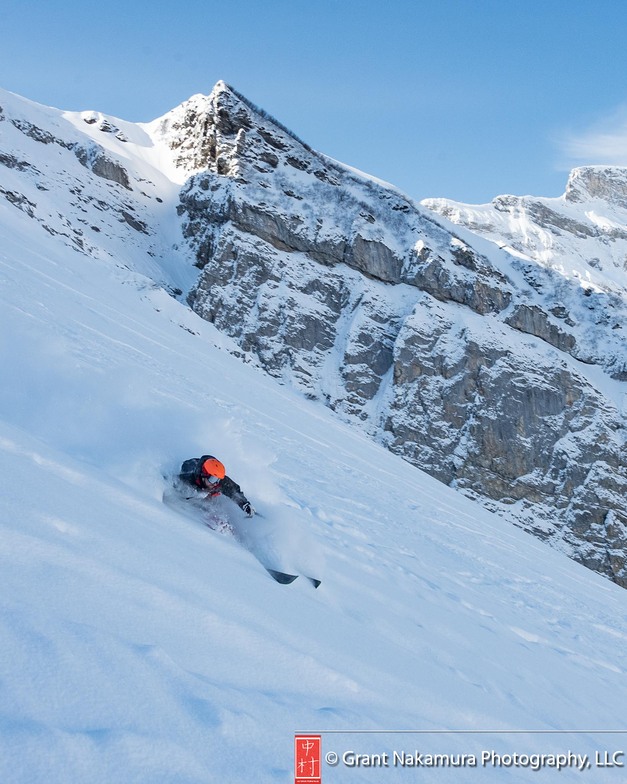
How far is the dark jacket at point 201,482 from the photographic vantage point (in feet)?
17.7

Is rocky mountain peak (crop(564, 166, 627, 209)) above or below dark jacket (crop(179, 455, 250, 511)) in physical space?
above

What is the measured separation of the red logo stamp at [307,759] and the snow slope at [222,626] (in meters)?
0.04

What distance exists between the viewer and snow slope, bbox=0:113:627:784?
6.97 feet

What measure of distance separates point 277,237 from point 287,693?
81.2 m

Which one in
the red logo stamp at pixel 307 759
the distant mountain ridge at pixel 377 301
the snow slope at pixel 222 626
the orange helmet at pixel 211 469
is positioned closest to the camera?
the snow slope at pixel 222 626

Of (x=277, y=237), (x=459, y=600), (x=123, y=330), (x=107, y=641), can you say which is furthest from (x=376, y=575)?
(x=277, y=237)

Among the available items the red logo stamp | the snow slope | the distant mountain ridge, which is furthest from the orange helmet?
the distant mountain ridge

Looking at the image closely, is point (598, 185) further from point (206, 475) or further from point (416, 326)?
point (206, 475)

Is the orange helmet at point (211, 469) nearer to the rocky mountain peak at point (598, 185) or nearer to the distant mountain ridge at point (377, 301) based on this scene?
the distant mountain ridge at point (377, 301)

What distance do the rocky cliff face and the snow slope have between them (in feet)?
210

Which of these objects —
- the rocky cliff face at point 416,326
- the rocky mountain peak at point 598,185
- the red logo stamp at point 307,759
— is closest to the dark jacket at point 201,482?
the red logo stamp at point 307,759

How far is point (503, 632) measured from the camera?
22.8ft

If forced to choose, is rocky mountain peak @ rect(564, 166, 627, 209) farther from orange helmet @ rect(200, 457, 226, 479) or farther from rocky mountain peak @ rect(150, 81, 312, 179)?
orange helmet @ rect(200, 457, 226, 479)

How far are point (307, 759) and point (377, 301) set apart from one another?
7989 centimetres
